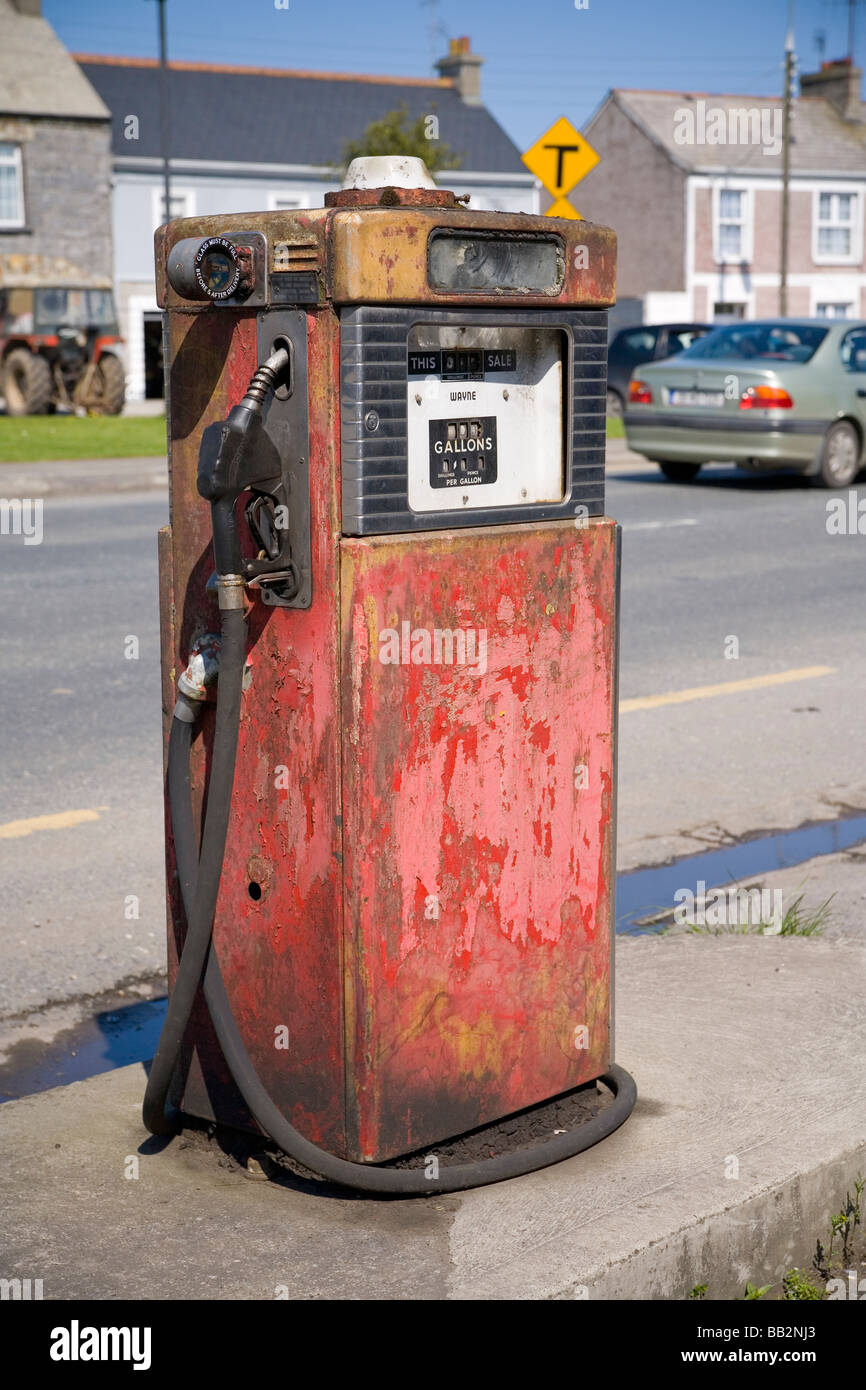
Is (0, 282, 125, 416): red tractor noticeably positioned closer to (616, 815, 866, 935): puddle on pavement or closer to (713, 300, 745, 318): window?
(713, 300, 745, 318): window

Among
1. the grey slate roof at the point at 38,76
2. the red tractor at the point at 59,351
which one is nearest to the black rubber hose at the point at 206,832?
the red tractor at the point at 59,351

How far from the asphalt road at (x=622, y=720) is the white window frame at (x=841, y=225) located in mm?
36220

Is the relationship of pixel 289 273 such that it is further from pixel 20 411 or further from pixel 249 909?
pixel 20 411

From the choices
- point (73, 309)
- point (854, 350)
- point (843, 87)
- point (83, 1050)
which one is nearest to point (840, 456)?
point (854, 350)

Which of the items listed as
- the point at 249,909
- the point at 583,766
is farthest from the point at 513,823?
the point at 249,909

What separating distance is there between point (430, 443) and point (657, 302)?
3994 centimetres

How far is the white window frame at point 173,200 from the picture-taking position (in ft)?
116

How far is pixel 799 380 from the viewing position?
13.9m

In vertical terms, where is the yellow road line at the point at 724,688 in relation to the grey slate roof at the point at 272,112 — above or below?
below

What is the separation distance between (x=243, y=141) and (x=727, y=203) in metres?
13.8

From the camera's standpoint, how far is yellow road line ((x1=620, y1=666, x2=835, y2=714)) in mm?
6500

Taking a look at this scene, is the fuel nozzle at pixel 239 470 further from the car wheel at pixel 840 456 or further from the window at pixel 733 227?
the window at pixel 733 227

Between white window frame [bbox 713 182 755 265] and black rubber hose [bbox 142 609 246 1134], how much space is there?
141 ft

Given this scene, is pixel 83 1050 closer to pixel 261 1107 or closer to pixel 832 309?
pixel 261 1107
